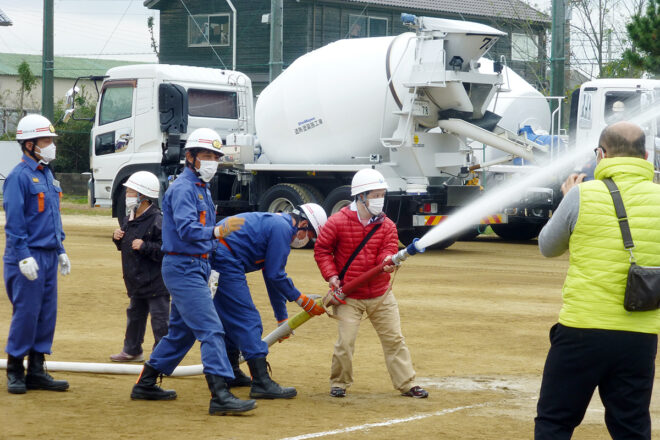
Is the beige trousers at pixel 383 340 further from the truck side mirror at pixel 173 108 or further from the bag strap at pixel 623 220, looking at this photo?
the truck side mirror at pixel 173 108

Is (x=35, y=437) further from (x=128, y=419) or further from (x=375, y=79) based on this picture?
(x=375, y=79)

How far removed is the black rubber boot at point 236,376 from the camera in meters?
8.42

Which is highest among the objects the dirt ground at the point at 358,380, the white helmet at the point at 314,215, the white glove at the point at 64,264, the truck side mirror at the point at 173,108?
the truck side mirror at the point at 173,108

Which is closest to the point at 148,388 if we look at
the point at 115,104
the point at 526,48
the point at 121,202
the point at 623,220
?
the point at 623,220

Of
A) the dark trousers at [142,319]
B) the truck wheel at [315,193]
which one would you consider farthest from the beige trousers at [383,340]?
the truck wheel at [315,193]

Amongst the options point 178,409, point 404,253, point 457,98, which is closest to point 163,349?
point 178,409

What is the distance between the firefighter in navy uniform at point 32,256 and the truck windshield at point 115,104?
14.2 m

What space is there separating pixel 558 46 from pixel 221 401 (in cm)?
1840

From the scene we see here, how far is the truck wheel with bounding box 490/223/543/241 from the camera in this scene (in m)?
23.1

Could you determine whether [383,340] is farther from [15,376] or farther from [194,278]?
[15,376]

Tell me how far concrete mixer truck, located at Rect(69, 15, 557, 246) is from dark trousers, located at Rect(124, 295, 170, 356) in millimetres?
10198

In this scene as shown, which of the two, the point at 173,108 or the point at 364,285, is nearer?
the point at 364,285

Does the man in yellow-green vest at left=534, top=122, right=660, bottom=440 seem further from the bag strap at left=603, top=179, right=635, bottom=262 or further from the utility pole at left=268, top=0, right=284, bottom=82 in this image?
the utility pole at left=268, top=0, right=284, bottom=82

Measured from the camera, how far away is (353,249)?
8.17 m
